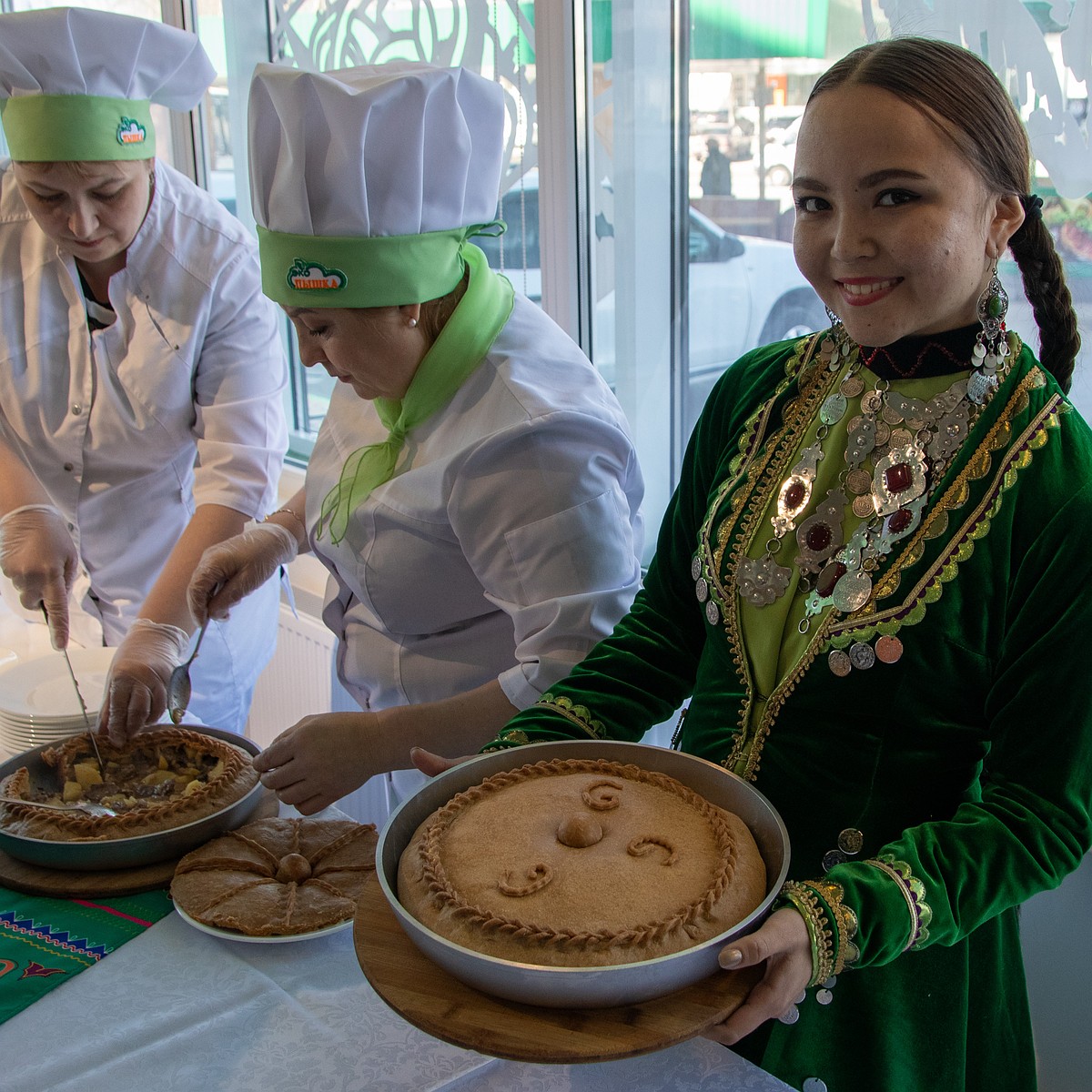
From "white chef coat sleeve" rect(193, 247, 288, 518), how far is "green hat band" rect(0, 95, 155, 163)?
31 cm

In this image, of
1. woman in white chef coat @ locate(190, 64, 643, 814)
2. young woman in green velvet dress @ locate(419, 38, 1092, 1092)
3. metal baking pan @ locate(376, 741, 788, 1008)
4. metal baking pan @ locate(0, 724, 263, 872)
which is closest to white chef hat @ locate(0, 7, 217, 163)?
woman in white chef coat @ locate(190, 64, 643, 814)

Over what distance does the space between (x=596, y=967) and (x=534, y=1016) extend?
65mm

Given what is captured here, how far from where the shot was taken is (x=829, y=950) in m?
0.84

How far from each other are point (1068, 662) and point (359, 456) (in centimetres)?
97

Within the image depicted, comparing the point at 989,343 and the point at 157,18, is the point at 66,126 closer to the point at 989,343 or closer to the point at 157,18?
the point at 989,343

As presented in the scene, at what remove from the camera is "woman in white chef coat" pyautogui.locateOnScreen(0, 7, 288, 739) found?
1866 millimetres

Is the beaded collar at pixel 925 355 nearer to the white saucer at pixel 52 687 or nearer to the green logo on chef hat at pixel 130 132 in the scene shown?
the white saucer at pixel 52 687

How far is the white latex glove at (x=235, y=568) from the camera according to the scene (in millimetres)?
1742

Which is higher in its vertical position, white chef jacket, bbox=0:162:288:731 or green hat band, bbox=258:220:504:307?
green hat band, bbox=258:220:504:307

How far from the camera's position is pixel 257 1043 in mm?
1037

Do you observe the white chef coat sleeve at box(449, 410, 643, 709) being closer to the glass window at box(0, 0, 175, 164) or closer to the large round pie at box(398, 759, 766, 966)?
the large round pie at box(398, 759, 766, 966)

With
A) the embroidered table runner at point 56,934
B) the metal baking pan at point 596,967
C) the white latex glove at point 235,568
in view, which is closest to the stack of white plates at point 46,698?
the white latex glove at point 235,568

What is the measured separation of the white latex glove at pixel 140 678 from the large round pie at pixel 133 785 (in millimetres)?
40

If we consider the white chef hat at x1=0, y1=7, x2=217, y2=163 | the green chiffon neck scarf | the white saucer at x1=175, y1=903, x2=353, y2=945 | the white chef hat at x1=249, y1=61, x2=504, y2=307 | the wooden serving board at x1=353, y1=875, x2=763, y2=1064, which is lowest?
the white saucer at x1=175, y1=903, x2=353, y2=945
